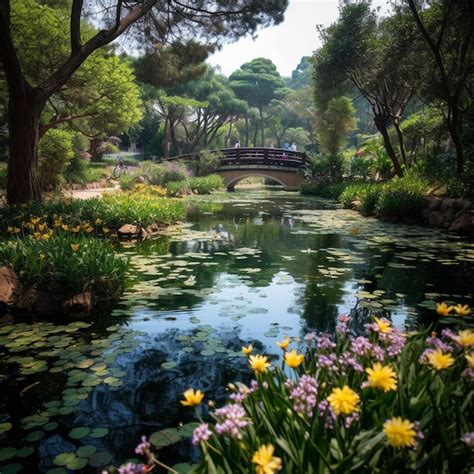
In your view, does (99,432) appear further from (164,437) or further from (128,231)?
(128,231)

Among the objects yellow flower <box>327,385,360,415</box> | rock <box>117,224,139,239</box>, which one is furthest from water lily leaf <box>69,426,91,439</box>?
rock <box>117,224,139,239</box>

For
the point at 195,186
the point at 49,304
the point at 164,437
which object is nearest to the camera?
the point at 164,437

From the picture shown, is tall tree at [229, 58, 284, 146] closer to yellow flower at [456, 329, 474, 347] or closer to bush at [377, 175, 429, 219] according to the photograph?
bush at [377, 175, 429, 219]

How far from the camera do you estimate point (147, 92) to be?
28062 mm

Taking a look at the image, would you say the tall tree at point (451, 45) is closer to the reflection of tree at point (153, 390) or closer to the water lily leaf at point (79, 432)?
the reflection of tree at point (153, 390)

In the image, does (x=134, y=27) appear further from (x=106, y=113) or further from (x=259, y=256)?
(x=259, y=256)

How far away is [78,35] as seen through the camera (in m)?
8.02

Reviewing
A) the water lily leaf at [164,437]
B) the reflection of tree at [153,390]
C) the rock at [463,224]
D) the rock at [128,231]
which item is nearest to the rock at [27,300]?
the reflection of tree at [153,390]

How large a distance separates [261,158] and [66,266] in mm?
24659

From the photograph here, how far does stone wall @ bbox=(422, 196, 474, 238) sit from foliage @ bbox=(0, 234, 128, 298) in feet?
23.3

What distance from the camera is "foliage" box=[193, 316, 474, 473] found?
1.16m

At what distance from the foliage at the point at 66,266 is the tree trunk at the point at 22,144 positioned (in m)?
3.93

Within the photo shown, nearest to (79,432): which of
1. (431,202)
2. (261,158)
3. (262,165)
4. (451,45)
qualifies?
(431,202)

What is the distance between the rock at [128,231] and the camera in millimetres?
8258
